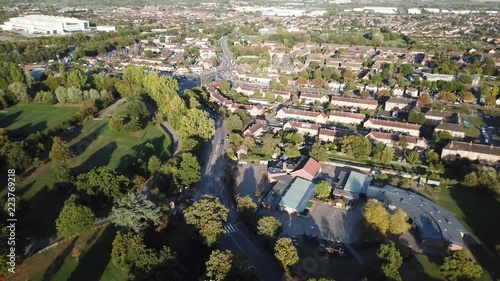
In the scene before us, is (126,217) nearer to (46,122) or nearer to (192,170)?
(192,170)

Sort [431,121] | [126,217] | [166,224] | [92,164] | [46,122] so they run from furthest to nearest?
[431,121]
[46,122]
[92,164]
[166,224]
[126,217]

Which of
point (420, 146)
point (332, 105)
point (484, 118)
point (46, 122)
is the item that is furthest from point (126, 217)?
point (484, 118)

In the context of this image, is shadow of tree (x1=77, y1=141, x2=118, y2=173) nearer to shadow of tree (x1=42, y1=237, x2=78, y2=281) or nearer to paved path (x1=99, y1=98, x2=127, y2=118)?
paved path (x1=99, y1=98, x2=127, y2=118)

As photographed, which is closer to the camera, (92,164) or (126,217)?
(126,217)

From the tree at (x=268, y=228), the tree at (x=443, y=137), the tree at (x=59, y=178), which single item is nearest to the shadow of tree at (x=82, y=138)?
the tree at (x=59, y=178)

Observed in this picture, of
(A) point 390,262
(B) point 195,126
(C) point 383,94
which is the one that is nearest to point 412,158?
(A) point 390,262

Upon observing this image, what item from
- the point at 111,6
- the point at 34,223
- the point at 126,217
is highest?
the point at 111,6

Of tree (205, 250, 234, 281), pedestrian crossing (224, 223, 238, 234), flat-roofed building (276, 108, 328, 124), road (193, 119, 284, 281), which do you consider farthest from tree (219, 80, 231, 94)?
tree (205, 250, 234, 281)
